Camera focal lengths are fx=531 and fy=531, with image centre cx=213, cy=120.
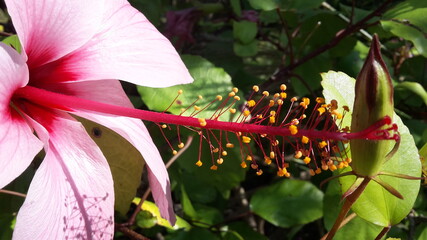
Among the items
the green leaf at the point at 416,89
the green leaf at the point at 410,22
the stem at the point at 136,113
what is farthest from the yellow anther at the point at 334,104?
the green leaf at the point at 416,89

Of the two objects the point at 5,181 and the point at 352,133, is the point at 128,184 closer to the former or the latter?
the point at 5,181

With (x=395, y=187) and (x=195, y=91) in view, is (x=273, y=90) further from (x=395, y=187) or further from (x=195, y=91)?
(x=395, y=187)

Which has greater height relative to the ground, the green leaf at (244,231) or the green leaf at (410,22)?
the green leaf at (410,22)

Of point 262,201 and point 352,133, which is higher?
point 352,133

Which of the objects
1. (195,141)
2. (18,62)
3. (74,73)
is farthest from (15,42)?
(195,141)

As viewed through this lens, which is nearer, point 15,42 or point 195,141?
point 15,42

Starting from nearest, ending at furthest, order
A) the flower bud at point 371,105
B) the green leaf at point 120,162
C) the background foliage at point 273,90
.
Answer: the flower bud at point 371,105
the green leaf at point 120,162
the background foliage at point 273,90

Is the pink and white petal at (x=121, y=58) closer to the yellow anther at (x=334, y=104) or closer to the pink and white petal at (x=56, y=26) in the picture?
the pink and white petal at (x=56, y=26)
